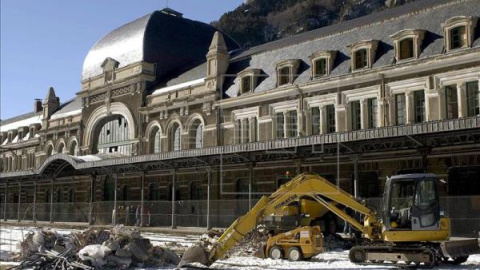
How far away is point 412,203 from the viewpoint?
16.5 metres

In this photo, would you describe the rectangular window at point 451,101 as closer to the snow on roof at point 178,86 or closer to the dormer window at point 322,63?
the dormer window at point 322,63

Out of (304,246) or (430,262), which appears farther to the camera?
(304,246)

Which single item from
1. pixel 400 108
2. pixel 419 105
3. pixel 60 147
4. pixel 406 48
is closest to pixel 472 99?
pixel 419 105

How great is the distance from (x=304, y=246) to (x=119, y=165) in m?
21.1

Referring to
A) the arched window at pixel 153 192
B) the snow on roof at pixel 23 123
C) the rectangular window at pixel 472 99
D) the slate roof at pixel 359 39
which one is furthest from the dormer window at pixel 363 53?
the snow on roof at pixel 23 123

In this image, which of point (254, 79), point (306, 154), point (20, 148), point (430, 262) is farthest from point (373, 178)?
point (20, 148)

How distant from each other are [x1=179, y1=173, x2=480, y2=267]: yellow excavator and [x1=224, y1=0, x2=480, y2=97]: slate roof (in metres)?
12.5

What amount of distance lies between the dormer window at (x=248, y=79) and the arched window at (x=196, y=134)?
4092 millimetres

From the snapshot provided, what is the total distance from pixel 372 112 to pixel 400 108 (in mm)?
1579

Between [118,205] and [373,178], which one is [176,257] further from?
[118,205]

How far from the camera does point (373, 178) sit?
97.6 ft

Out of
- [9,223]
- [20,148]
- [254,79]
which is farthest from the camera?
[20,148]

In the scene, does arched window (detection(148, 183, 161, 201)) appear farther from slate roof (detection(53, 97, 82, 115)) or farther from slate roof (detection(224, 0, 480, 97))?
slate roof (detection(53, 97, 82, 115))

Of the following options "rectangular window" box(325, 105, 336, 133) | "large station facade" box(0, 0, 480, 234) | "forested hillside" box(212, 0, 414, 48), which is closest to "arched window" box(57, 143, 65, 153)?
"large station facade" box(0, 0, 480, 234)
